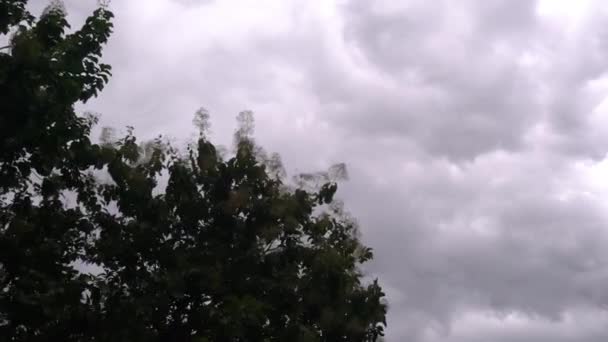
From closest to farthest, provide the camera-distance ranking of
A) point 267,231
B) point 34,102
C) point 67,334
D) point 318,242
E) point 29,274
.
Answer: point 34,102
point 29,274
point 67,334
point 267,231
point 318,242

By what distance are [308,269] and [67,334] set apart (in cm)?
416

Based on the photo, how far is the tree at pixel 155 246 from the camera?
10992mm

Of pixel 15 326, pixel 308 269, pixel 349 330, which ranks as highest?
pixel 308 269

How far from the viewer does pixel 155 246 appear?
13.3 m

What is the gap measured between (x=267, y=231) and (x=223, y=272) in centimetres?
108

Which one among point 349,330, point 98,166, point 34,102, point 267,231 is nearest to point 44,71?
point 34,102

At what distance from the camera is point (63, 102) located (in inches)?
393

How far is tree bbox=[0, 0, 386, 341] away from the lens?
36.1ft

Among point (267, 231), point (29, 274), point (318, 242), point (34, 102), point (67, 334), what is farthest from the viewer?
point (318, 242)

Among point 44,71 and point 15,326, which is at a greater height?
point 44,71

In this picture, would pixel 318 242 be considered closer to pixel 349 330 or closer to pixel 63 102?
pixel 349 330

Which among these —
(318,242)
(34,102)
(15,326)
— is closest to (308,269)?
(318,242)

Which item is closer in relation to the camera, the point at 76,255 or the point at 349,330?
the point at 76,255

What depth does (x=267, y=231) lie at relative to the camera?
13.4 metres
